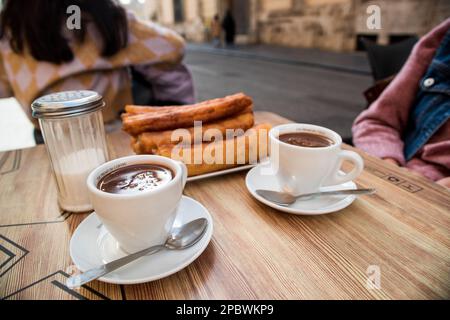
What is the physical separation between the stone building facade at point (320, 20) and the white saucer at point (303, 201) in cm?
551

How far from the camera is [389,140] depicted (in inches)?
42.8

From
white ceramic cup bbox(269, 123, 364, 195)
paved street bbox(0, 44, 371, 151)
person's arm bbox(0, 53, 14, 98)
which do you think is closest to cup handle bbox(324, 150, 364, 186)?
white ceramic cup bbox(269, 123, 364, 195)

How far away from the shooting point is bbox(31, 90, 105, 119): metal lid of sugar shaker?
560 mm

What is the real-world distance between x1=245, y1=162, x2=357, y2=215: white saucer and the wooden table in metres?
0.02

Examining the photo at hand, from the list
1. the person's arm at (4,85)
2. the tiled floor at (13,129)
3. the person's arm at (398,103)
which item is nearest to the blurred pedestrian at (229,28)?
the tiled floor at (13,129)

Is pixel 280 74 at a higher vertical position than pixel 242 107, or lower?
lower

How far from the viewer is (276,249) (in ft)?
1.65

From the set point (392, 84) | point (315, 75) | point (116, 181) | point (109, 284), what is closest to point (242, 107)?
point (116, 181)

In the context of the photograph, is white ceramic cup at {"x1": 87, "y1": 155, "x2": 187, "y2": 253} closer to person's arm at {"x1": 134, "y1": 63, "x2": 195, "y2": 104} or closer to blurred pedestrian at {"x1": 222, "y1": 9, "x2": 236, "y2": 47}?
person's arm at {"x1": 134, "y1": 63, "x2": 195, "y2": 104}

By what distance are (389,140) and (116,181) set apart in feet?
3.22

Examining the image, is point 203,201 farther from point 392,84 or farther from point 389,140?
point 392,84

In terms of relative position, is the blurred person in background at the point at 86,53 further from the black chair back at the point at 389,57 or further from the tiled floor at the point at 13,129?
the black chair back at the point at 389,57

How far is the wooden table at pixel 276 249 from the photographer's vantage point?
16.7 inches

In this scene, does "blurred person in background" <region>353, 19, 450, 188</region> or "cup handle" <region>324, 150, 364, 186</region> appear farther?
"blurred person in background" <region>353, 19, 450, 188</region>
